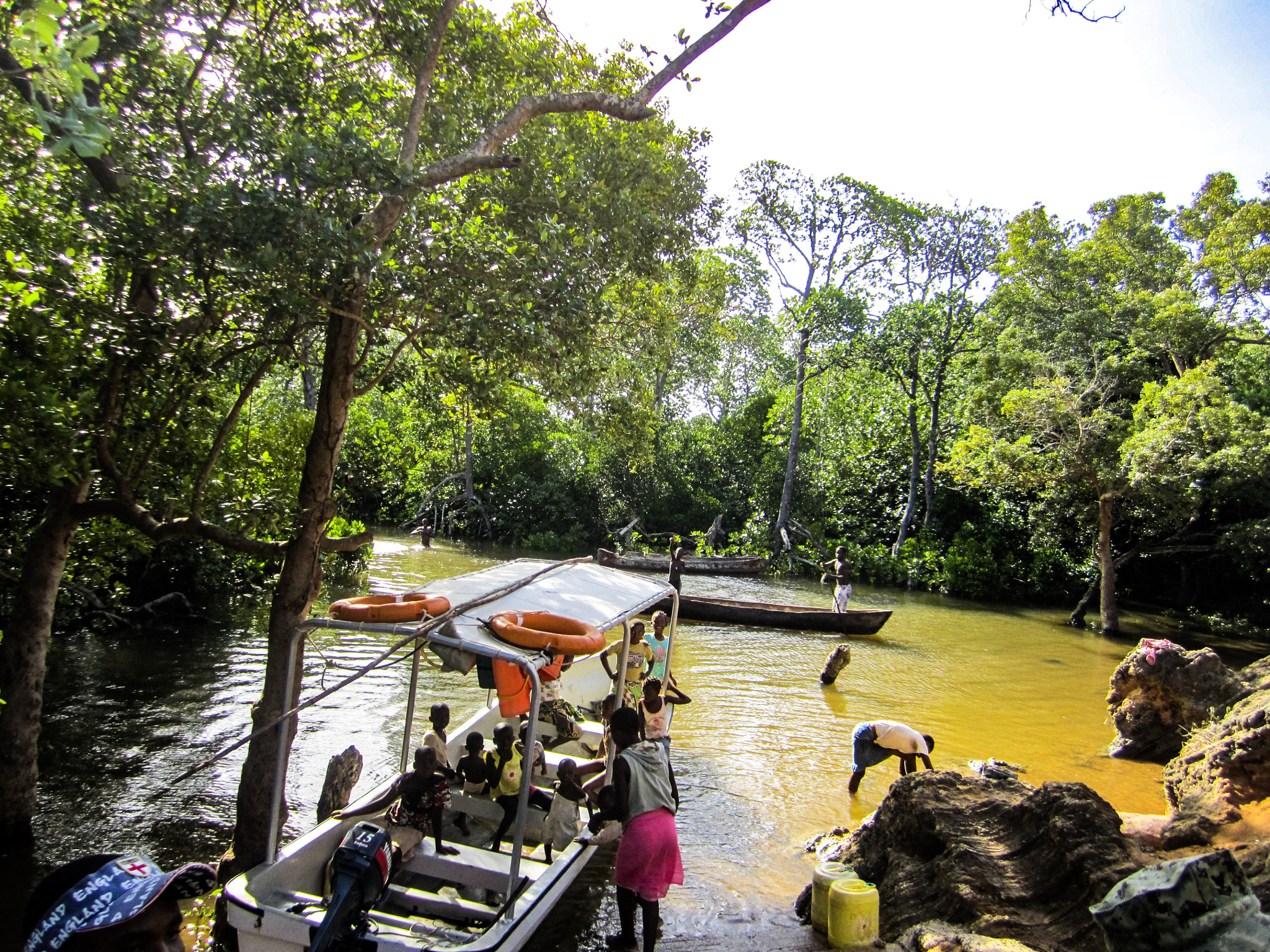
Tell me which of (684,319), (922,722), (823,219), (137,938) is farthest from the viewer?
(823,219)

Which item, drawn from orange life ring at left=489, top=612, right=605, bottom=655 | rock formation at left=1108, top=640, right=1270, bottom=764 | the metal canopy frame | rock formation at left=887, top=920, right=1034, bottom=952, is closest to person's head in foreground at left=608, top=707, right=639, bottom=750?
orange life ring at left=489, top=612, right=605, bottom=655

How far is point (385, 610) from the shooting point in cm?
566

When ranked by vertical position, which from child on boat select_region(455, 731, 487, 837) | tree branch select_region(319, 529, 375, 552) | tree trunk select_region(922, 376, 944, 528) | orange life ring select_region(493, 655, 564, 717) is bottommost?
child on boat select_region(455, 731, 487, 837)

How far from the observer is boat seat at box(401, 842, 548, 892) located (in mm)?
5711

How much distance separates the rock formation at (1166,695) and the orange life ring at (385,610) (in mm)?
8783

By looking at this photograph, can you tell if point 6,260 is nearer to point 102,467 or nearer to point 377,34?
point 102,467

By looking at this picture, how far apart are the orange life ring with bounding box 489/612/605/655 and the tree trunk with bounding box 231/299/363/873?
1583 millimetres

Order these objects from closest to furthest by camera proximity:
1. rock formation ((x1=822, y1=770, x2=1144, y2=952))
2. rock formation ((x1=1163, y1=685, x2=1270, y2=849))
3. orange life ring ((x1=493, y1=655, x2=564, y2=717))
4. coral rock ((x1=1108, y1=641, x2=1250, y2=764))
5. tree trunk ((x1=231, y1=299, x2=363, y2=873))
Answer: rock formation ((x1=822, y1=770, x2=1144, y2=952))
orange life ring ((x1=493, y1=655, x2=564, y2=717))
rock formation ((x1=1163, y1=685, x2=1270, y2=849))
tree trunk ((x1=231, y1=299, x2=363, y2=873))
coral rock ((x1=1108, y1=641, x2=1250, y2=764))

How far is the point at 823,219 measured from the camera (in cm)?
3212

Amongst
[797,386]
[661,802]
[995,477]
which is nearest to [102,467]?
[661,802]

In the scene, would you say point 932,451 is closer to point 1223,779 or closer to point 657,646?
point 657,646

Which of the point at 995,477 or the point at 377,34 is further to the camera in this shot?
the point at 995,477

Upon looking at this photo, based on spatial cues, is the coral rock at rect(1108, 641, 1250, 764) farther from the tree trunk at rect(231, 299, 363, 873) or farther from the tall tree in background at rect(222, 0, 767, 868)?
the tree trunk at rect(231, 299, 363, 873)

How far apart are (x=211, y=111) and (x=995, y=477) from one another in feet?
65.2
